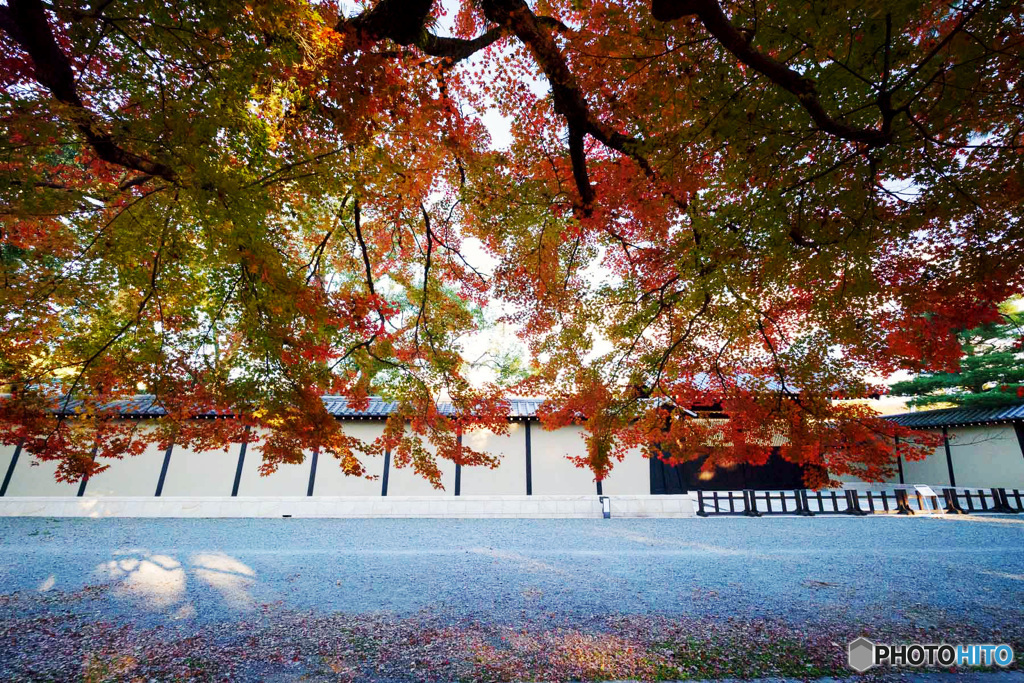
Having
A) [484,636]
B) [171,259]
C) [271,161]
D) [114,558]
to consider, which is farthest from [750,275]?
[114,558]

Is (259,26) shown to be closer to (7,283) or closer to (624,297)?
(7,283)

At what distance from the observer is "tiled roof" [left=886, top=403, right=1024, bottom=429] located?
1138 cm

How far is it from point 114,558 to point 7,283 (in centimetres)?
485

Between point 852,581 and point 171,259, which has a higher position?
point 171,259

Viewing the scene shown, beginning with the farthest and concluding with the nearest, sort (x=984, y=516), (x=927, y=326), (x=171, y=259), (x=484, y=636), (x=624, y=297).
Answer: (x=984, y=516)
(x=624, y=297)
(x=927, y=326)
(x=171, y=259)
(x=484, y=636)

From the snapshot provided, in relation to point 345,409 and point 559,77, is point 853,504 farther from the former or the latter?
point 345,409

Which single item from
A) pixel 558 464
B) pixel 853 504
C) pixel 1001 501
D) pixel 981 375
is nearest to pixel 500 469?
pixel 558 464

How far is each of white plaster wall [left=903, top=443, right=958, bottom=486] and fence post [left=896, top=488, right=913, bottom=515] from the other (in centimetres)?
307

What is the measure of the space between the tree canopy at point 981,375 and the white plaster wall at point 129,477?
2383 centimetres

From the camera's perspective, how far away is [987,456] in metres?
12.0

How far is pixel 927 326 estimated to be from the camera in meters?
5.15

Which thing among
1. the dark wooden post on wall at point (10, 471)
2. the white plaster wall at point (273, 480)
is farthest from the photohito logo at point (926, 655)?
the dark wooden post on wall at point (10, 471)

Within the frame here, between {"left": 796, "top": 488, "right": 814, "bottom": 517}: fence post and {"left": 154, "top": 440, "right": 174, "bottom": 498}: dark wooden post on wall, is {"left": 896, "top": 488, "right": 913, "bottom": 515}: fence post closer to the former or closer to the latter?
{"left": 796, "top": 488, "right": 814, "bottom": 517}: fence post

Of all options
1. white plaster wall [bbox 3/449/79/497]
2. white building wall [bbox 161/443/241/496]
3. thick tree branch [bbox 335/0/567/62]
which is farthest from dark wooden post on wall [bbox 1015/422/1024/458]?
white plaster wall [bbox 3/449/79/497]
